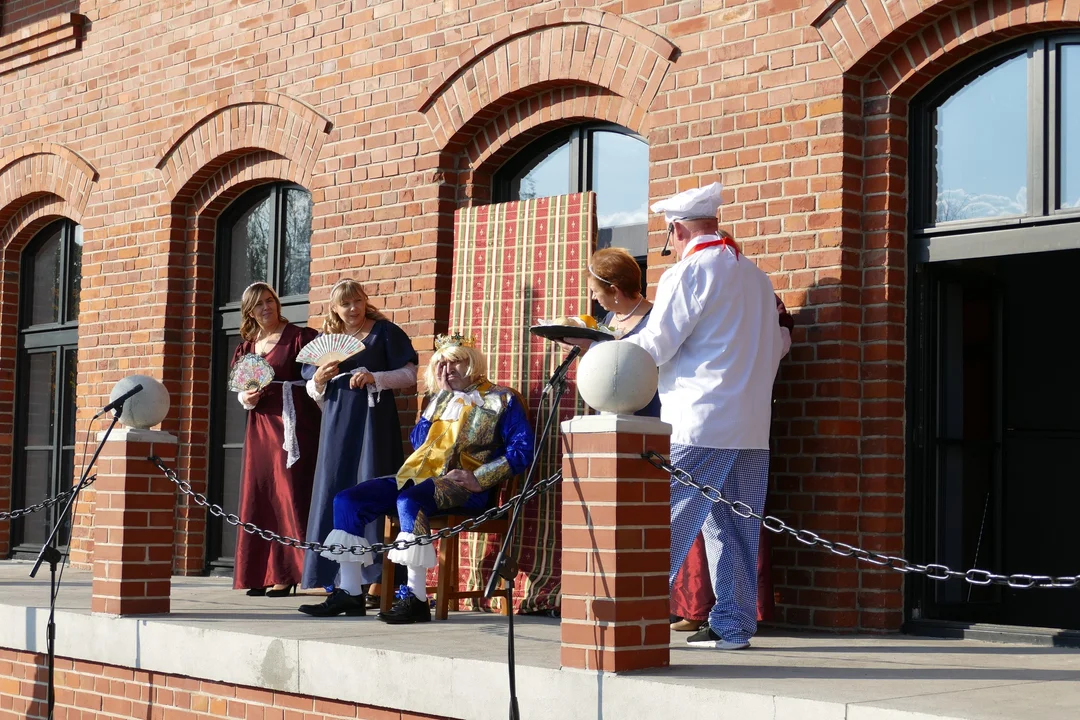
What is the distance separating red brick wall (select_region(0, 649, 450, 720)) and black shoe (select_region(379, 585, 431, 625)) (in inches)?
31.9

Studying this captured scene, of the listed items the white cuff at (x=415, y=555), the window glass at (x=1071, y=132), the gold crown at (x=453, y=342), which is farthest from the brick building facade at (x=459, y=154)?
the white cuff at (x=415, y=555)

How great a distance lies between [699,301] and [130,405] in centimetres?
300

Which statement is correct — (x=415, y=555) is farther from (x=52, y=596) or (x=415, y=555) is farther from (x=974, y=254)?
(x=974, y=254)

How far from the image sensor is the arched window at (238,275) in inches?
391

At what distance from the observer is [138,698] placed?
6.87 meters

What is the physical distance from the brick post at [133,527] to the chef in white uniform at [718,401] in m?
2.79

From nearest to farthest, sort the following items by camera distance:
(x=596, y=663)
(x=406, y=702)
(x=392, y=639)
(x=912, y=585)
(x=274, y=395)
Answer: (x=596, y=663), (x=406, y=702), (x=392, y=639), (x=912, y=585), (x=274, y=395)

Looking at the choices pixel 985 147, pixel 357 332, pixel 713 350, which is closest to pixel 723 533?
pixel 713 350

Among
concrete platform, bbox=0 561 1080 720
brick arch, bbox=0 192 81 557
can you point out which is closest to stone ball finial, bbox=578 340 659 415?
concrete platform, bbox=0 561 1080 720

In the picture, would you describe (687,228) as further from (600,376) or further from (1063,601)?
(1063,601)

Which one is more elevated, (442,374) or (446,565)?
(442,374)

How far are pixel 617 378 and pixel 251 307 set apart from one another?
4.11m

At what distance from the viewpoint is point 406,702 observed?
554 cm

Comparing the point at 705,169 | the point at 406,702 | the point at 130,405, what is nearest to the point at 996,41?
the point at 705,169
